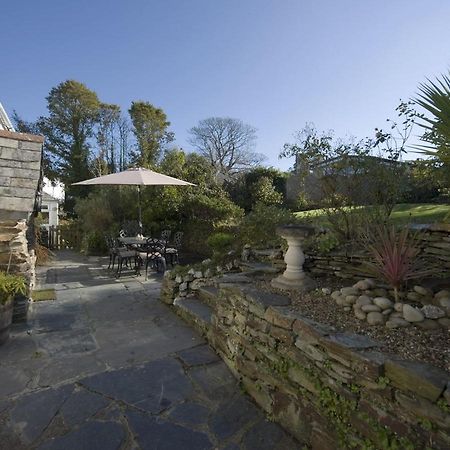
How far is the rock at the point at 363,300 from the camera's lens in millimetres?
2520

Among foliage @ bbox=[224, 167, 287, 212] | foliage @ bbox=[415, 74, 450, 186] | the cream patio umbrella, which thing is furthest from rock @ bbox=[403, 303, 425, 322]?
foliage @ bbox=[224, 167, 287, 212]

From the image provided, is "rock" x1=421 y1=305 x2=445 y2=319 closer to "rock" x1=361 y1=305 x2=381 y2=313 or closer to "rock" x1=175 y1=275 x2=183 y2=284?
"rock" x1=361 y1=305 x2=381 y2=313

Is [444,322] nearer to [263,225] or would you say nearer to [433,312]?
[433,312]

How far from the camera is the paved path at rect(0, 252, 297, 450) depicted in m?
2.23

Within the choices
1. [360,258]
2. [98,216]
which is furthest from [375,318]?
[98,216]

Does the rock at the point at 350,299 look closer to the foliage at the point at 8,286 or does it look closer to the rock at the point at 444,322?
the rock at the point at 444,322

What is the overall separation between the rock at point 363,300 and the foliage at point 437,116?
4.29 feet

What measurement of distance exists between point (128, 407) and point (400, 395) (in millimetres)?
2094

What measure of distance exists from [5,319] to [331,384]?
3.78m

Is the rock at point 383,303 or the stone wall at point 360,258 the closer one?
the rock at point 383,303

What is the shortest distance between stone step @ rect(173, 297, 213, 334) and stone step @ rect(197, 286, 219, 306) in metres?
0.06

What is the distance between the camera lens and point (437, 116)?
2.47m

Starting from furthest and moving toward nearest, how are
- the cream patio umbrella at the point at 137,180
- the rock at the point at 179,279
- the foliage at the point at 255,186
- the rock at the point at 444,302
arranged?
the foliage at the point at 255,186 < the cream patio umbrella at the point at 137,180 < the rock at the point at 179,279 < the rock at the point at 444,302

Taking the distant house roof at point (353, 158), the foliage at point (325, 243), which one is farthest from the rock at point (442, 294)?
the distant house roof at point (353, 158)
